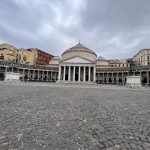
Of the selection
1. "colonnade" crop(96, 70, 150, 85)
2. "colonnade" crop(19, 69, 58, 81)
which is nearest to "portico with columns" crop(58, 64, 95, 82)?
"colonnade" crop(96, 70, 150, 85)

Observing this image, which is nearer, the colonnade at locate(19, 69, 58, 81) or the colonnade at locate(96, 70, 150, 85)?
the colonnade at locate(96, 70, 150, 85)

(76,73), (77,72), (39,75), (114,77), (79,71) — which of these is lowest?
(114,77)

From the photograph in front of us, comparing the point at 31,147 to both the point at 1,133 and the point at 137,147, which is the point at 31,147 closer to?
the point at 1,133

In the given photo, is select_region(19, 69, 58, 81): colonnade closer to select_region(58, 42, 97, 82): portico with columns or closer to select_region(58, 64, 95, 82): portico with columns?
select_region(58, 64, 95, 82): portico with columns

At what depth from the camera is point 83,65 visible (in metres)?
75.9

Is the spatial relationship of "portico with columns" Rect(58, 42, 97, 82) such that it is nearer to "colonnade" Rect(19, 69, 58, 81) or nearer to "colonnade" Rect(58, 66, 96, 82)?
"colonnade" Rect(58, 66, 96, 82)

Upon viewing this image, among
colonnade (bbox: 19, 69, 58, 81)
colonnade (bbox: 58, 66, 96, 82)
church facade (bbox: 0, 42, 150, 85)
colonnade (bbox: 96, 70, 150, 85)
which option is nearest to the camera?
church facade (bbox: 0, 42, 150, 85)

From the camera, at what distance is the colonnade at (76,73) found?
251ft

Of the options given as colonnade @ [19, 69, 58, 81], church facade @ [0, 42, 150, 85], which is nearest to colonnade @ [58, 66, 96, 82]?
church facade @ [0, 42, 150, 85]

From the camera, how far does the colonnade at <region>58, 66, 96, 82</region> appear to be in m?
76.5

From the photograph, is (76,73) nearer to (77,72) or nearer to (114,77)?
(77,72)

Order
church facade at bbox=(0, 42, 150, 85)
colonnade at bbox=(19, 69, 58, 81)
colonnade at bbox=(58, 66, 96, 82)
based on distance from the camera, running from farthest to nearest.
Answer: colonnade at bbox=(19, 69, 58, 81), colonnade at bbox=(58, 66, 96, 82), church facade at bbox=(0, 42, 150, 85)

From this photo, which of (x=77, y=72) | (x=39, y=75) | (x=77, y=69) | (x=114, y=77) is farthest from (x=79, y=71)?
(x=39, y=75)

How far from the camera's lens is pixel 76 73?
8006 cm
